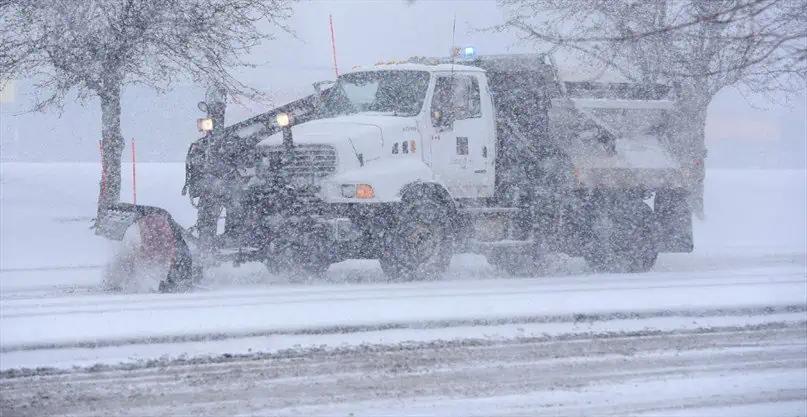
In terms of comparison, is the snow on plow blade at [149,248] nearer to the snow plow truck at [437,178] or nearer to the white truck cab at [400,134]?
the snow plow truck at [437,178]

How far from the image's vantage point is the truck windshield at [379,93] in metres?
12.8

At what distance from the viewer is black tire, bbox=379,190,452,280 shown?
1233 centimetres

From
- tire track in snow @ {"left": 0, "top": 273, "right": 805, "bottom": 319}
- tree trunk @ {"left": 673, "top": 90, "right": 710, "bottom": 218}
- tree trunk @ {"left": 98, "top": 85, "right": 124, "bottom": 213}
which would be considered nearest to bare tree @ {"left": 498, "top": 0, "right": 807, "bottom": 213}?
tree trunk @ {"left": 673, "top": 90, "right": 710, "bottom": 218}

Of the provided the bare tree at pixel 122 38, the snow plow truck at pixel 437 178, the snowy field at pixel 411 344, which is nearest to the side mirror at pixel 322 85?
the snow plow truck at pixel 437 178

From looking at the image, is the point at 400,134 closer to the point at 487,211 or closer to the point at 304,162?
the point at 304,162

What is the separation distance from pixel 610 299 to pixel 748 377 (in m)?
3.61

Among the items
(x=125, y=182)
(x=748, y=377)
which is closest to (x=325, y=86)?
(x=748, y=377)

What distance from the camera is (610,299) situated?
11.2 meters

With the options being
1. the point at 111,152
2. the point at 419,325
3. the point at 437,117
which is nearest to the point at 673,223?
the point at 437,117

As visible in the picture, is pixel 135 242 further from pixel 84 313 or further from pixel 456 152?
pixel 456 152

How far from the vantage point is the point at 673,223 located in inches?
571

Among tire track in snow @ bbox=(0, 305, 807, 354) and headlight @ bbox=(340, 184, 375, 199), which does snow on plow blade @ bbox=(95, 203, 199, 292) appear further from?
tire track in snow @ bbox=(0, 305, 807, 354)

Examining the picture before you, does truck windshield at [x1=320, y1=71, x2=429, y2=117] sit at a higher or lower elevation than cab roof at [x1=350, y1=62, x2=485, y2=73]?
lower

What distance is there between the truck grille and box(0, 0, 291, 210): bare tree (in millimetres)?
4977
